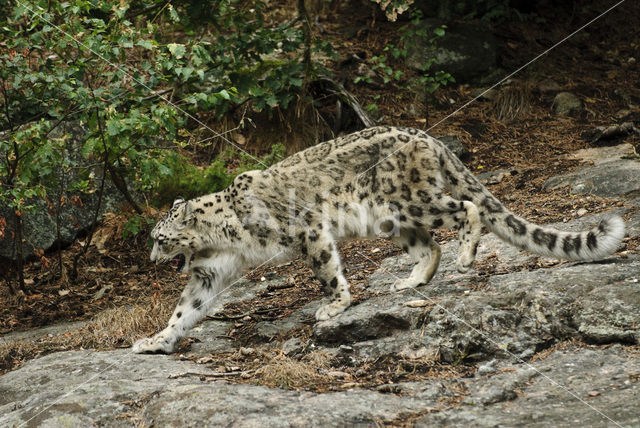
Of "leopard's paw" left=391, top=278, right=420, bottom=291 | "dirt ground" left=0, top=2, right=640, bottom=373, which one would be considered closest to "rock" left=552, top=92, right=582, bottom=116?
"dirt ground" left=0, top=2, right=640, bottom=373

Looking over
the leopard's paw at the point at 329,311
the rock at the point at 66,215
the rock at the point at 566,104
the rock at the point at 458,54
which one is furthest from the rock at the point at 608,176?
the rock at the point at 66,215

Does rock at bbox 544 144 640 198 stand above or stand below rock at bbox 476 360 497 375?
above

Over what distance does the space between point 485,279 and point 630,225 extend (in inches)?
64.5

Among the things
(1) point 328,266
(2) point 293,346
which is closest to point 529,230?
(1) point 328,266

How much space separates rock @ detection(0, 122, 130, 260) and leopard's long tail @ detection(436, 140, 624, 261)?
490 cm

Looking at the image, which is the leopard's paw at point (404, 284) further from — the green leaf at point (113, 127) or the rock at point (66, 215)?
the rock at point (66, 215)

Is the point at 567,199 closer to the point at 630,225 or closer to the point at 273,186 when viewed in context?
the point at 630,225

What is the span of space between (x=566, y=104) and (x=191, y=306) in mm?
7859

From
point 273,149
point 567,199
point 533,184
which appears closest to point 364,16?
point 273,149

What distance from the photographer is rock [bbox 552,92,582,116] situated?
449 inches

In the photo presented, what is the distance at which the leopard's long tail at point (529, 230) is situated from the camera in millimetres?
5258

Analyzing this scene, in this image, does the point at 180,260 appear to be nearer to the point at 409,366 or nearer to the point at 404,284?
the point at 404,284

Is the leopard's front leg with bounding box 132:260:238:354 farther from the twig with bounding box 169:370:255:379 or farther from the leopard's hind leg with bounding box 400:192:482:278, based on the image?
the leopard's hind leg with bounding box 400:192:482:278

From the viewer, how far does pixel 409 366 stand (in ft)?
15.2
